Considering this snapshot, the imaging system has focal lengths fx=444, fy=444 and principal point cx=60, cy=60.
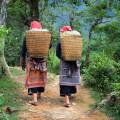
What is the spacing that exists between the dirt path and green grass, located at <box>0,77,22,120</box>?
15 centimetres

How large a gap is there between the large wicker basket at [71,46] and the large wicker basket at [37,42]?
33cm

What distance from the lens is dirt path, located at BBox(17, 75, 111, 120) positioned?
8.17 metres

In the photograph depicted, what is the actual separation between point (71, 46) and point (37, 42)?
2.27 feet

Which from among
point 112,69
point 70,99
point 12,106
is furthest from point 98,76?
point 12,106

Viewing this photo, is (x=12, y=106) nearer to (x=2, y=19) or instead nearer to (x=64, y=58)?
(x=64, y=58)

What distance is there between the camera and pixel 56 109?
28.6ft

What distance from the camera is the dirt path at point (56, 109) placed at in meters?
8.17

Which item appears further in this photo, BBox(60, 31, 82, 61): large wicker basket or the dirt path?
BBox(60, 31, 82, 61): large wicker basket

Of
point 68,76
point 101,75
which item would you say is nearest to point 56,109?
point 68,76

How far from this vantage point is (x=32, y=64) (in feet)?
30.2

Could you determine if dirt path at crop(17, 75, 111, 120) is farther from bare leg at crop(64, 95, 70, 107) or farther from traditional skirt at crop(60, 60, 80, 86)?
traditional skirt at crop(60, 60, 80, 86)

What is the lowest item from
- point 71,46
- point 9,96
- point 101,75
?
point 9,96

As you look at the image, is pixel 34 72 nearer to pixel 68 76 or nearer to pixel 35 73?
pixel 35 73

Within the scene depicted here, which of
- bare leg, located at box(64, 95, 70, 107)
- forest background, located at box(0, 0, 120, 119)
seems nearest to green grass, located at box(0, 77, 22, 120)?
forest background, located at box(0, 0, 120, 119)
